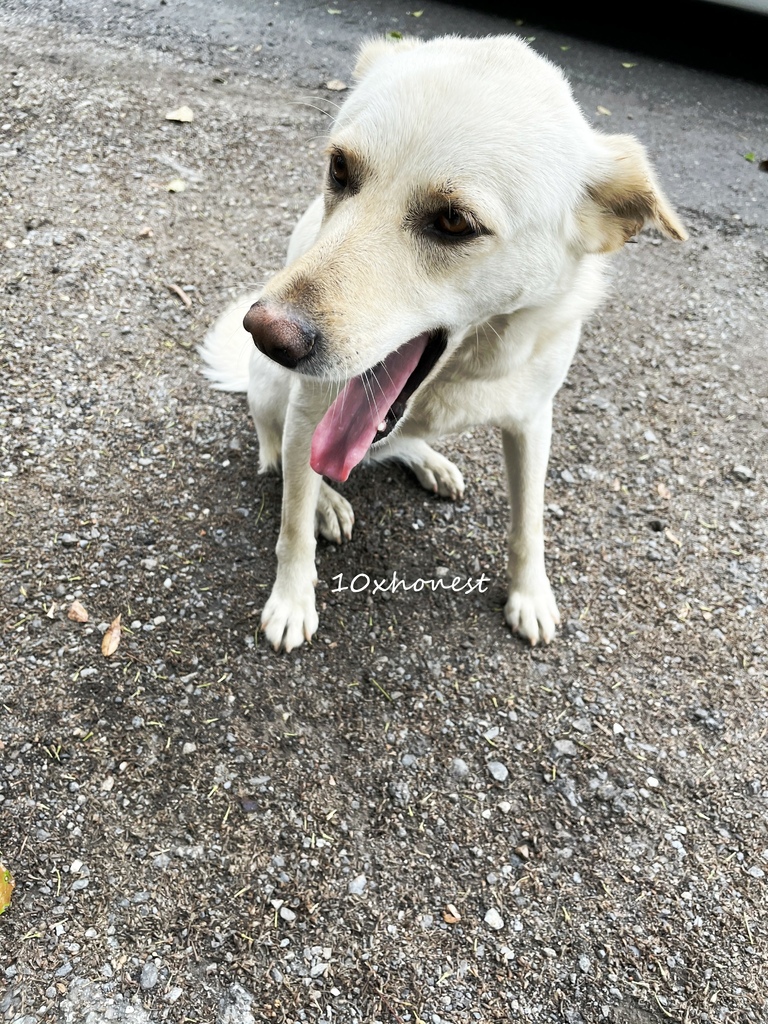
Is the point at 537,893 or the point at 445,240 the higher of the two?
the point at 445,240

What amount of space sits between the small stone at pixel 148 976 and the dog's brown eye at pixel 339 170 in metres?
1.90

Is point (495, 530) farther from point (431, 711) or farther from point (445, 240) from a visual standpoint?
point (445, 240)

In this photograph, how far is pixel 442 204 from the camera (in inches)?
64.5

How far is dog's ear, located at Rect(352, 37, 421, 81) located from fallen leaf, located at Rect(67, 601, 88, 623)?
178 centimetres

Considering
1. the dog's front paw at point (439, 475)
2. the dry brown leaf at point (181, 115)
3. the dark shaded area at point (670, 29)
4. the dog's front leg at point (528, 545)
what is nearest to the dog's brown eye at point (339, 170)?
the dog's front leg at point (528, 545)

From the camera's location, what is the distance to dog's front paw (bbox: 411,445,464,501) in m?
2.94

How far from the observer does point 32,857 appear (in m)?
1.95

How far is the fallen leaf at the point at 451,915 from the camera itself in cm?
200

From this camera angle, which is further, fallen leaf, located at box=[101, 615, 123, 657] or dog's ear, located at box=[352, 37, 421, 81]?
fallen leaf, located at box=[101, 615, 123, 657]

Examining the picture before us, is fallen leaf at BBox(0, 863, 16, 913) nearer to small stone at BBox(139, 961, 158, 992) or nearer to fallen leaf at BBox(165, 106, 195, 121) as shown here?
small stone at BBox(139, 961, 158, 992)

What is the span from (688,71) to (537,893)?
6.09 m

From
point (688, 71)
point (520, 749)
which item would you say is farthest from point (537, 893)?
point (688, 71)

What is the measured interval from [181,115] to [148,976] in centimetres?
435

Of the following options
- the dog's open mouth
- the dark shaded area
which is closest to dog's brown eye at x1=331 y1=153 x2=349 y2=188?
the dog's open mouth
